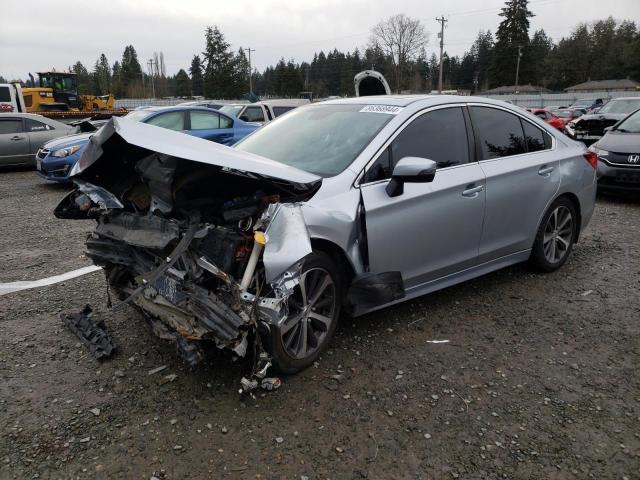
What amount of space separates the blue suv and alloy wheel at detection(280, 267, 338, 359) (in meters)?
7.04

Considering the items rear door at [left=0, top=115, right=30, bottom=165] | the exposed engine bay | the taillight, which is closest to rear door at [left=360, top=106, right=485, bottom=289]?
the exposed engine bay

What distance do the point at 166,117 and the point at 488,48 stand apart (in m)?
98.9

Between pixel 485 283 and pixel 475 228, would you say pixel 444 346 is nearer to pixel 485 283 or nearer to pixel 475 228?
pixel 475 228

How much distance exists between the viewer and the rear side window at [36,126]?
12.6m

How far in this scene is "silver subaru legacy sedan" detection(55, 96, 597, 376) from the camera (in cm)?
274

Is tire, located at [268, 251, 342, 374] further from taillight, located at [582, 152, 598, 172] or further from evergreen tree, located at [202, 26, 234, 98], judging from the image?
evergreen tree, located at [202, 26, 234, 98]

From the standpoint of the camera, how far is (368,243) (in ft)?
10.9

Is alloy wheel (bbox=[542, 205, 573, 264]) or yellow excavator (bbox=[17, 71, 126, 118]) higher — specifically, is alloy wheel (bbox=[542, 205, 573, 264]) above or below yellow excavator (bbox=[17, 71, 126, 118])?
below

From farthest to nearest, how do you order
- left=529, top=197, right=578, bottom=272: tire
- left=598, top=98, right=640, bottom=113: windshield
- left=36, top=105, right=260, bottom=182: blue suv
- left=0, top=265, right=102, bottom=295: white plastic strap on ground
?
left=598, top=98, right=640, bottom=113: windshield
left=36, top=105, right=260, bottom=182: blue suv
left=529, top=197, right=578, bottom=272: tire
left=0, top=265, right=102, bottom=295: white plastic strap on ground

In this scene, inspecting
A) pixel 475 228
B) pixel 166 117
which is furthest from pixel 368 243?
pixel 166 117

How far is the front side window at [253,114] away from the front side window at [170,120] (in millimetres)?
4262

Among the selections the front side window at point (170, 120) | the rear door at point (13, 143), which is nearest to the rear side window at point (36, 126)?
the rear door at point (13, 143)

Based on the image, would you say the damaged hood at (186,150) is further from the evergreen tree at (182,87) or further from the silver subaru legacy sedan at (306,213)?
the evergreen tree at (182,87)

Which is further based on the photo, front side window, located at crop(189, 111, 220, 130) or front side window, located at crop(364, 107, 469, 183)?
front side window, located at crop(189, 111, 220, 130)
